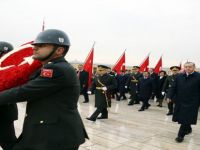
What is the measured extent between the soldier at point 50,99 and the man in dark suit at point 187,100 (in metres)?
4.53

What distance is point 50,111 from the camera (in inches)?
96.6

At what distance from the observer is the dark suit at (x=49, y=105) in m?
2.40

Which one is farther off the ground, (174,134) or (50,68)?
(50,68)

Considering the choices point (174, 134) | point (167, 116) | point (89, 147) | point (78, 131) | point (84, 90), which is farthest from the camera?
point (84, 90)

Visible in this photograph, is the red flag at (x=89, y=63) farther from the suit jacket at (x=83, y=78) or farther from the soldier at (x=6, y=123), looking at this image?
the soldier at (x=6, y=123)

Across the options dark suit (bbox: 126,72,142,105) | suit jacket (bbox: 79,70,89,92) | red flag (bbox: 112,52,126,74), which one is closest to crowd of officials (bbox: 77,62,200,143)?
dark suit (bbox: 126,72,142,105)

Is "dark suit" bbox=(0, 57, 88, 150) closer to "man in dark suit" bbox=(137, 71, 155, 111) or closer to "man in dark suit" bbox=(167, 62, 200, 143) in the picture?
"man in dark suit" bbox=(167, 62, 200, 143)

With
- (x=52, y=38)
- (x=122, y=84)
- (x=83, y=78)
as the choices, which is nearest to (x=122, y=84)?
(x=122, y=84)

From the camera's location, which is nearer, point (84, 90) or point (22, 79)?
point (22, 79)

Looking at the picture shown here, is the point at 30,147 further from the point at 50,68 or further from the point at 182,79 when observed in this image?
the point at 182,79

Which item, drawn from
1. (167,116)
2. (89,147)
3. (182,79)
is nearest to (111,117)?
(167,116)

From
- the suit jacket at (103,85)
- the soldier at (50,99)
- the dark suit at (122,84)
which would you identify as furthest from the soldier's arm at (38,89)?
the dark suit at (122,84)

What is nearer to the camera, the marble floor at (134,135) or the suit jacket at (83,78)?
the marble floor at (134,135)

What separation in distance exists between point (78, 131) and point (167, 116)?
8.72 meters
